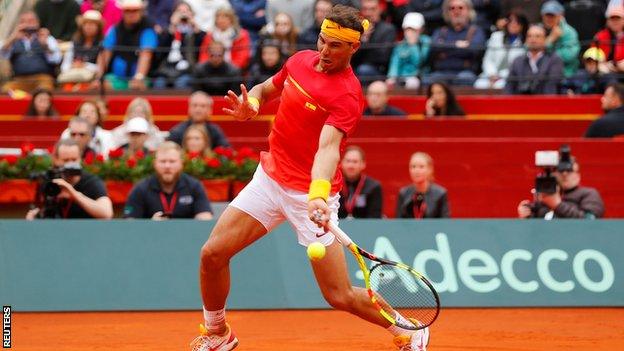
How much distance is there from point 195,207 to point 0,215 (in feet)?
8.99

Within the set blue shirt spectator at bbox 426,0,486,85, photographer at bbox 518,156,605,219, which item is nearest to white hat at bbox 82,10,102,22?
blue shirt spectator at bbox 426,0,486,85

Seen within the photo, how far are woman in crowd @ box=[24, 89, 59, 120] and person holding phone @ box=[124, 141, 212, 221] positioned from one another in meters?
3.86

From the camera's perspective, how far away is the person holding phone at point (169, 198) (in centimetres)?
1177

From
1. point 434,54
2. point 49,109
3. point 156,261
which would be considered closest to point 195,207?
point 156,261

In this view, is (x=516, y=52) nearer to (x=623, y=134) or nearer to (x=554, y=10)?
(x=554, y=10)

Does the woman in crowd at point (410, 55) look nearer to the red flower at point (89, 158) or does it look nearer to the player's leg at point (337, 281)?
the red flower at point (89, 158)

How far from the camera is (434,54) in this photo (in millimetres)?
16062

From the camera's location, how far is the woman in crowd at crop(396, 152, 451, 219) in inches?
492

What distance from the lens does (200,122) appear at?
14.0 metres

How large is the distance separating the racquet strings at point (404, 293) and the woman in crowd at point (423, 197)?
3.94 m

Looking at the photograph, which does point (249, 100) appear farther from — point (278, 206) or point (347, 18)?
point (347, 18)

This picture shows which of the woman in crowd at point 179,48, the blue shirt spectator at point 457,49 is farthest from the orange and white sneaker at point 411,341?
the woman in crowd at point 179,48

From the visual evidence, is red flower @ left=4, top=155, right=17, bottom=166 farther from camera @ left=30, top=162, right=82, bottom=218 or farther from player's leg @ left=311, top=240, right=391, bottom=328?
player's leg @ left=311, top=240, right=391, bottom=328

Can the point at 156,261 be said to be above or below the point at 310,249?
below
